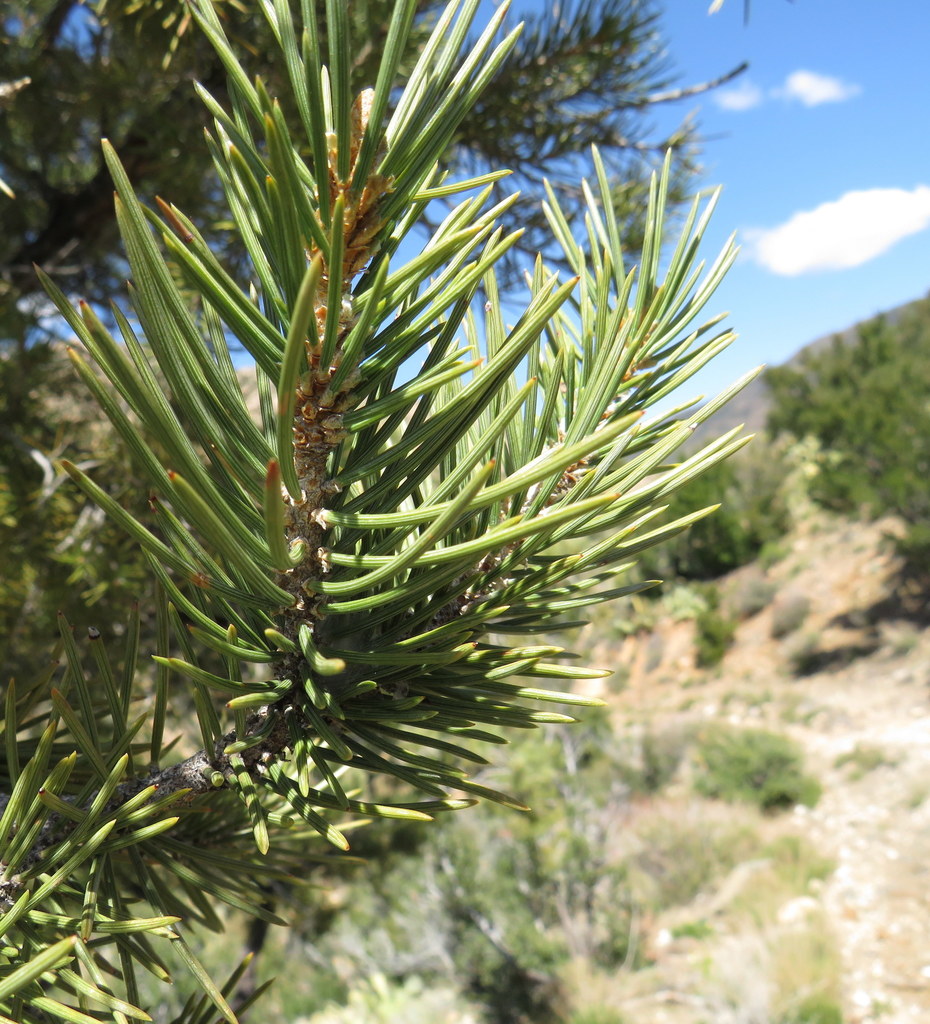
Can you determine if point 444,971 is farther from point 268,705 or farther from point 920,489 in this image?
point 920,489

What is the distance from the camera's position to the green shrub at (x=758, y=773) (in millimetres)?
6527

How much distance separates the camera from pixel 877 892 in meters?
4.77

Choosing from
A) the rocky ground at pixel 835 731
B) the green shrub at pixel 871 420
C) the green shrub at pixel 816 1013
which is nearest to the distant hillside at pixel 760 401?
the green shrub at pixel 871 420

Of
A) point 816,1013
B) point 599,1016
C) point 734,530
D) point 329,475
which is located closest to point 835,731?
point 816,1013

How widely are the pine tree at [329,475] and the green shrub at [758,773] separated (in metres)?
7.20

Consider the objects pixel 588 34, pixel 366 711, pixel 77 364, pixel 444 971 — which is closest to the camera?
pixel 77 364

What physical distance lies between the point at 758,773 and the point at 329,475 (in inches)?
297

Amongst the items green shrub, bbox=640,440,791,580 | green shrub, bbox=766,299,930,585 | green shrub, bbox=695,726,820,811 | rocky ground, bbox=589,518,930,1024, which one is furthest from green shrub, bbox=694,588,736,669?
green shrub, bbox=695,726,820,811

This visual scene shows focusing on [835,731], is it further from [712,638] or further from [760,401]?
[760,401]

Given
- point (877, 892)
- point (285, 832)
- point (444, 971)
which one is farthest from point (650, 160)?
point (877, 892)

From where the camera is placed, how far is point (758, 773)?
22.2 ft

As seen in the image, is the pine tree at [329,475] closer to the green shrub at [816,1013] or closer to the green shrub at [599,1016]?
the green shrub at [816,1013]

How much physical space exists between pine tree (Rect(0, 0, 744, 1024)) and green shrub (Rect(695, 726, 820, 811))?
720 centimetres

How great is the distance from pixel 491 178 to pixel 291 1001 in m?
5.73
